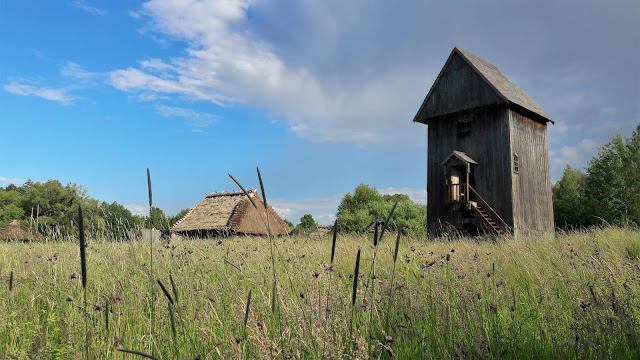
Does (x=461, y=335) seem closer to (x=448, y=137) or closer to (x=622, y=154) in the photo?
(x=448, y=137)

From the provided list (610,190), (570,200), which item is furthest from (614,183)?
(570,200)

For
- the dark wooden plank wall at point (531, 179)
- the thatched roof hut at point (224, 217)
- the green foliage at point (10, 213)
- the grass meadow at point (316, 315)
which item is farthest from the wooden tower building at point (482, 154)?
the green foliage at point (10, 213)

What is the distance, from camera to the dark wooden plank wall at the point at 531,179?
17.6m

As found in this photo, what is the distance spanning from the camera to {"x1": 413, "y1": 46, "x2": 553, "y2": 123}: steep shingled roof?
58.5 feet

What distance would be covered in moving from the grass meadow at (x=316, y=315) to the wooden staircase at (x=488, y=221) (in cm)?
952

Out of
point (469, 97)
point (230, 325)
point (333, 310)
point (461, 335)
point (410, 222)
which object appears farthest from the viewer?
point (410, 222)

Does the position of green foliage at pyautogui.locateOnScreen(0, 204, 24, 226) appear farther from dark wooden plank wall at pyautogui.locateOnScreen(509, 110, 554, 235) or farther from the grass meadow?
dark wooden plank wall at pyautogui.locateOnScreen(509, 110, 554, 235)

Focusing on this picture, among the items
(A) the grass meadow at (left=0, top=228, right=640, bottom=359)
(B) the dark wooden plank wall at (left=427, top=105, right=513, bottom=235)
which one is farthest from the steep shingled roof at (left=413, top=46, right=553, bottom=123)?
(A) the grass meadow at (left=0, top=228, right=640, bottom=359)

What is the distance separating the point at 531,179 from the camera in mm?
18656

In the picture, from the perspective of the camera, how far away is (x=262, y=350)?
8.20 ft

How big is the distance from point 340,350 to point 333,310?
678 millimetres

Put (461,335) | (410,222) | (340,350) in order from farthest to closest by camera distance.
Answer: (410,222) < (461,335) < (340,350)

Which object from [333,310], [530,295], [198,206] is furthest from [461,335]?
[198,206]

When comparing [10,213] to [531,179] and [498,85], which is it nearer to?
[498,85]
